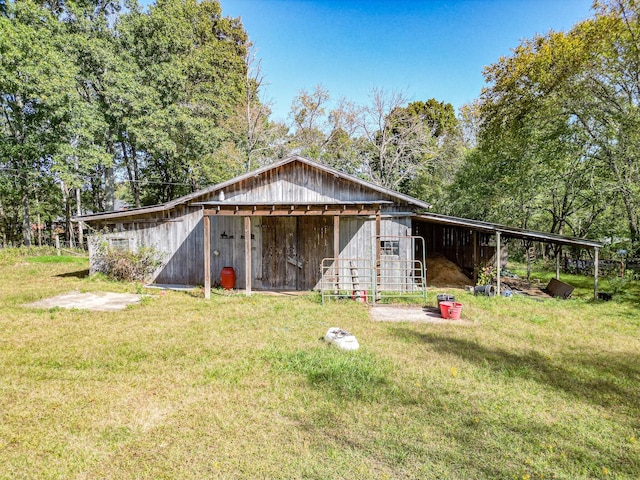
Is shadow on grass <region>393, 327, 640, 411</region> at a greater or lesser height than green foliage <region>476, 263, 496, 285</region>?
lesser

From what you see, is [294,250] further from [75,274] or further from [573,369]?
[75,274]

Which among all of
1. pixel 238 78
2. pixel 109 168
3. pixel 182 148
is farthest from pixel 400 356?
pixel 238 78

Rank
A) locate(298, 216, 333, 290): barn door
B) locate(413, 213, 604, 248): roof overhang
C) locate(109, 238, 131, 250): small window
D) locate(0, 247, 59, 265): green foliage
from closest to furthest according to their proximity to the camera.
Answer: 1. locate(413, 213, 604, 248): roof overhang
2. locate(298, 216, 333, 290): barn door
3. locate(109, 238, 131, 250): small window
4. locate(0, 247, 59, 265): green foliage

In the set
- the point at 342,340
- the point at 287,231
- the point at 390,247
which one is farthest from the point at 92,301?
the point at 390,247

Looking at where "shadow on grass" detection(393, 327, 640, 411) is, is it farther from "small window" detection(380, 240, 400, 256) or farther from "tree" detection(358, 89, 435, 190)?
"tree" detection(358, 89, 435, 190)

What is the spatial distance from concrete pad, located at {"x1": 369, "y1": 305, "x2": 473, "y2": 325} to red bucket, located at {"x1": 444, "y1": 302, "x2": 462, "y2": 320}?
0.13 meters

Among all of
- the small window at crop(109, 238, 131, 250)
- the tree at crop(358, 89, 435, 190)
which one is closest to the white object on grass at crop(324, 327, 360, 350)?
the small window at crop(109, 238, 131, 250)

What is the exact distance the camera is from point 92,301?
924cm

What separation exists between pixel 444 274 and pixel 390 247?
3859mm

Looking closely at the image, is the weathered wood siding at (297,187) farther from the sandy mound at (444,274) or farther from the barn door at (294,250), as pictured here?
the sandy mound at (444,274)

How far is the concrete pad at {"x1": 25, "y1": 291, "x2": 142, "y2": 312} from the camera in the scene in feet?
28.2

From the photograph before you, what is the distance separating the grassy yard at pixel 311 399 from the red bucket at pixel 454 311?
1.63ft

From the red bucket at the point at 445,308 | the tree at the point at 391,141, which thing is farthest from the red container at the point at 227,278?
the tree at the point at 391,141

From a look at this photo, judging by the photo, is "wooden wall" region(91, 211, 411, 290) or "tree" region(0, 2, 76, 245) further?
"tree" region(0, 2, 76, 245)
